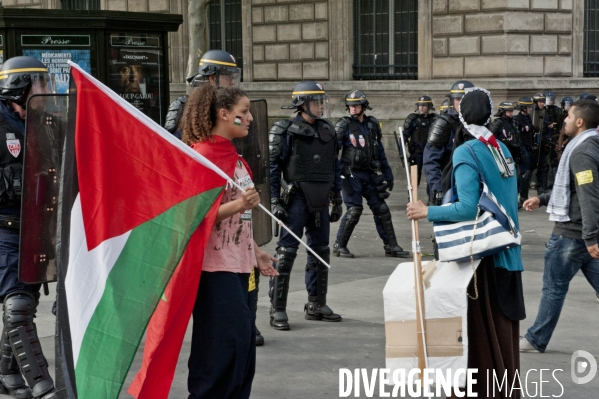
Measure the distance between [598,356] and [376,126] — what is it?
5.23 meters

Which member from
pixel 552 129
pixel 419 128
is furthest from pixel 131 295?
pixel 552 129

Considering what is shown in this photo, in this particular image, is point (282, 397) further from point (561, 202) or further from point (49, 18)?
point (49, 18)

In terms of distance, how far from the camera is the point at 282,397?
5.57 meters

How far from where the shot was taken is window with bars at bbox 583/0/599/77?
1988 centimetres

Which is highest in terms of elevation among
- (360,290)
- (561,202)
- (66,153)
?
(66,153)

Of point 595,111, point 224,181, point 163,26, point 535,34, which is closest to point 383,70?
point 535,34

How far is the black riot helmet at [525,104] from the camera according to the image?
16.9 m

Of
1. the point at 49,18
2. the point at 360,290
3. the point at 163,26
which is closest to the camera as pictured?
the point at 360,290

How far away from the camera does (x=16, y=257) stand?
18.3 ft

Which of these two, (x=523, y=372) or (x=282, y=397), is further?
(x=523, y=372)

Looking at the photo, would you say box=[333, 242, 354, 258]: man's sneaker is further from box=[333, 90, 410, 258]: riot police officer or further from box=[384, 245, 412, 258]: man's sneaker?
box=[384, 245, 412, 258]: man's sneaker

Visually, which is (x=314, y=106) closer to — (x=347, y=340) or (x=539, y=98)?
(x=347, y=340)

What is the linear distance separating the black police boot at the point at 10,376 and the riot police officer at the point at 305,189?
2.16 m

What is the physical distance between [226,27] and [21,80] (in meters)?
18.1
